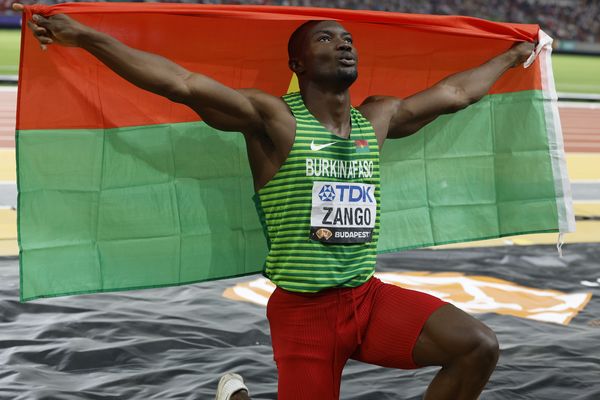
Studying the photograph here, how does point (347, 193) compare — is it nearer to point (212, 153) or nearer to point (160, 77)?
point (160, 77)

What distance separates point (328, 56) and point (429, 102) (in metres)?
0.65

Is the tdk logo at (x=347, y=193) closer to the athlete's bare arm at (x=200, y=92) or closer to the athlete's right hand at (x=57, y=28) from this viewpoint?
the athlete's bare arm at (x=200, y=92)

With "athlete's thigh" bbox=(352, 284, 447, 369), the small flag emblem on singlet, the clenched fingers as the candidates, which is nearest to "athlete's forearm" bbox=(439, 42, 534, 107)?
the small flag emblem on singlet

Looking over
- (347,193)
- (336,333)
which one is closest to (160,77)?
(347,193)

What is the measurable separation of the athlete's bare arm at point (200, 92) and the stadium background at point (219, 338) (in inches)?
55.8

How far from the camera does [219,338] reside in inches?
197

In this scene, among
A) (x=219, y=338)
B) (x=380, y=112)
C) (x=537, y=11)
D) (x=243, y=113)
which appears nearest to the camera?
(x=243, y=113)

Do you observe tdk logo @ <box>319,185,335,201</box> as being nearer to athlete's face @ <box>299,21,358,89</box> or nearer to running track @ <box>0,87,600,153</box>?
athlete's face @ <box>299,21,358,89</box>

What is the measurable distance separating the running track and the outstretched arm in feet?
31.4

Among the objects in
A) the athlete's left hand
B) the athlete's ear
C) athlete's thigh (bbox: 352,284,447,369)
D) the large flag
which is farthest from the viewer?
the athlete's left hand

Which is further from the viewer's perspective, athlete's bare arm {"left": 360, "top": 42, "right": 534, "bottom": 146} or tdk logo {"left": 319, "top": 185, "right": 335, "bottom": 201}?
athlete's bare arm {"left": 360, "top": 42, "right": 534, "bottom": 146}

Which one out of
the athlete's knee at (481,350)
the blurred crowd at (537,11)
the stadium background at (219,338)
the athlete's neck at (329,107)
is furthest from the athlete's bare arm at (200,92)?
the blurred crowd at (537,11)

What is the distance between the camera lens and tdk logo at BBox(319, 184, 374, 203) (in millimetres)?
3316

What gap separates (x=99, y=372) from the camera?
4.46 meters
